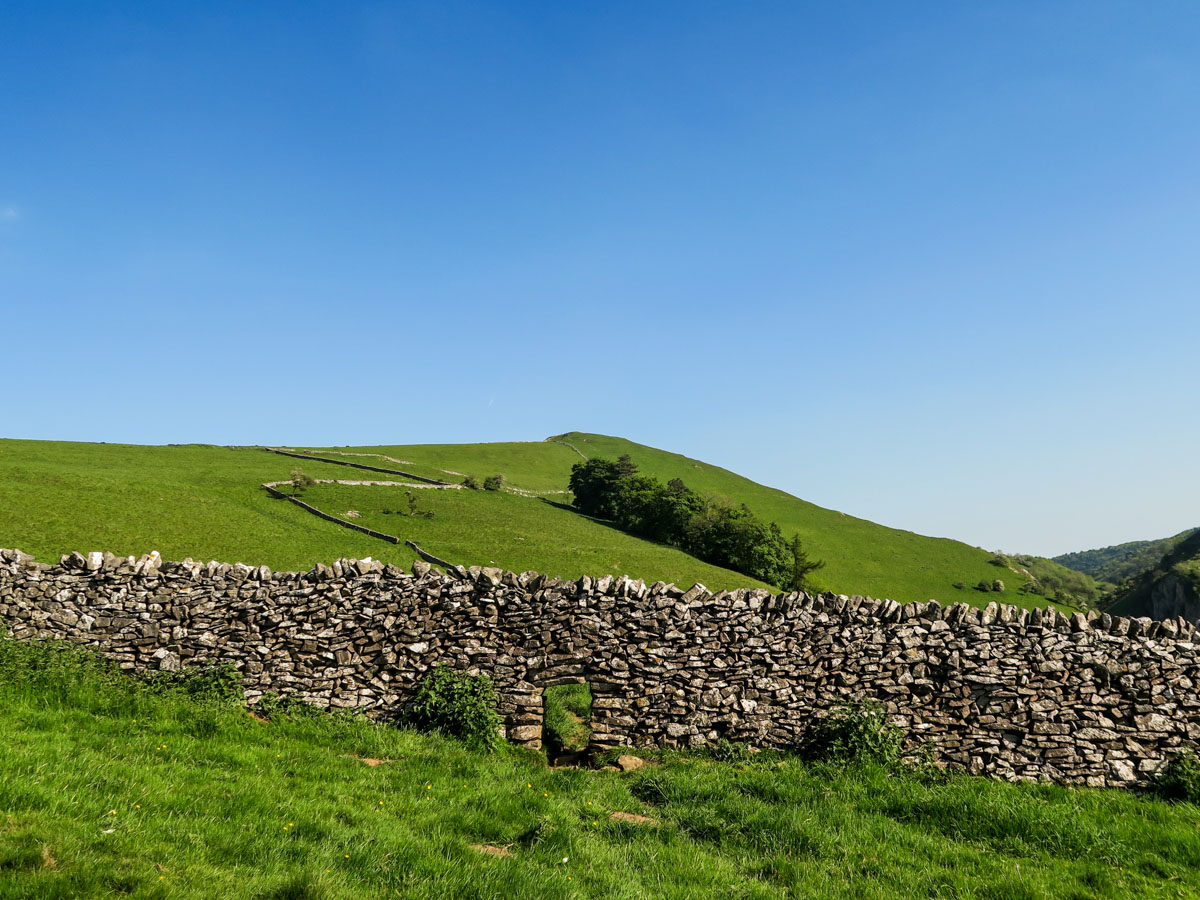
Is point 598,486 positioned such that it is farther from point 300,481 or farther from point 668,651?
point 668,651

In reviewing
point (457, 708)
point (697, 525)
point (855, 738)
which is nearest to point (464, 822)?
point (457, 708)

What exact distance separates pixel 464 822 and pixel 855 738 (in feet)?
21.9

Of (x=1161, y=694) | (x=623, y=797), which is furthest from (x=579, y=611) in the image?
(x=1161, y=694)

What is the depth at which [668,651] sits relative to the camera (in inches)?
473

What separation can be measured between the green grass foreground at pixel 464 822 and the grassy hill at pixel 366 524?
116ft

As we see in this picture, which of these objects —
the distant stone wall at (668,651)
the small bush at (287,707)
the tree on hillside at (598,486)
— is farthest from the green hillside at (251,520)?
the small bush at (287,707)

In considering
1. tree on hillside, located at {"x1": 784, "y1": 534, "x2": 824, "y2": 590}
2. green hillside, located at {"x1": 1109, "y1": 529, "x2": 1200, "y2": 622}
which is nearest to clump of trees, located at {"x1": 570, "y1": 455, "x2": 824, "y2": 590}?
tree on hillside, located at {"x1": 784, "y1": 534, "x2": 824, "y2": 590}

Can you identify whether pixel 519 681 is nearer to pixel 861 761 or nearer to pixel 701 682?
pixel 701 682

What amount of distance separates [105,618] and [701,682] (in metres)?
11.2

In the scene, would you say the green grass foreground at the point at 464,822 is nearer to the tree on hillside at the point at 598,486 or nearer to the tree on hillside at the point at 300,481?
the tree on hillside at the point at 300,481

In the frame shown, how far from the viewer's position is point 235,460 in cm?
8319

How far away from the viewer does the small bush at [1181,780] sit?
9.91 m

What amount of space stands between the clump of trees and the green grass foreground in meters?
62.3

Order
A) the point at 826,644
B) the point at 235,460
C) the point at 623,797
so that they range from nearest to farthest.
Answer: the point at 623,797, the point at 826,644, the point at 235,460
